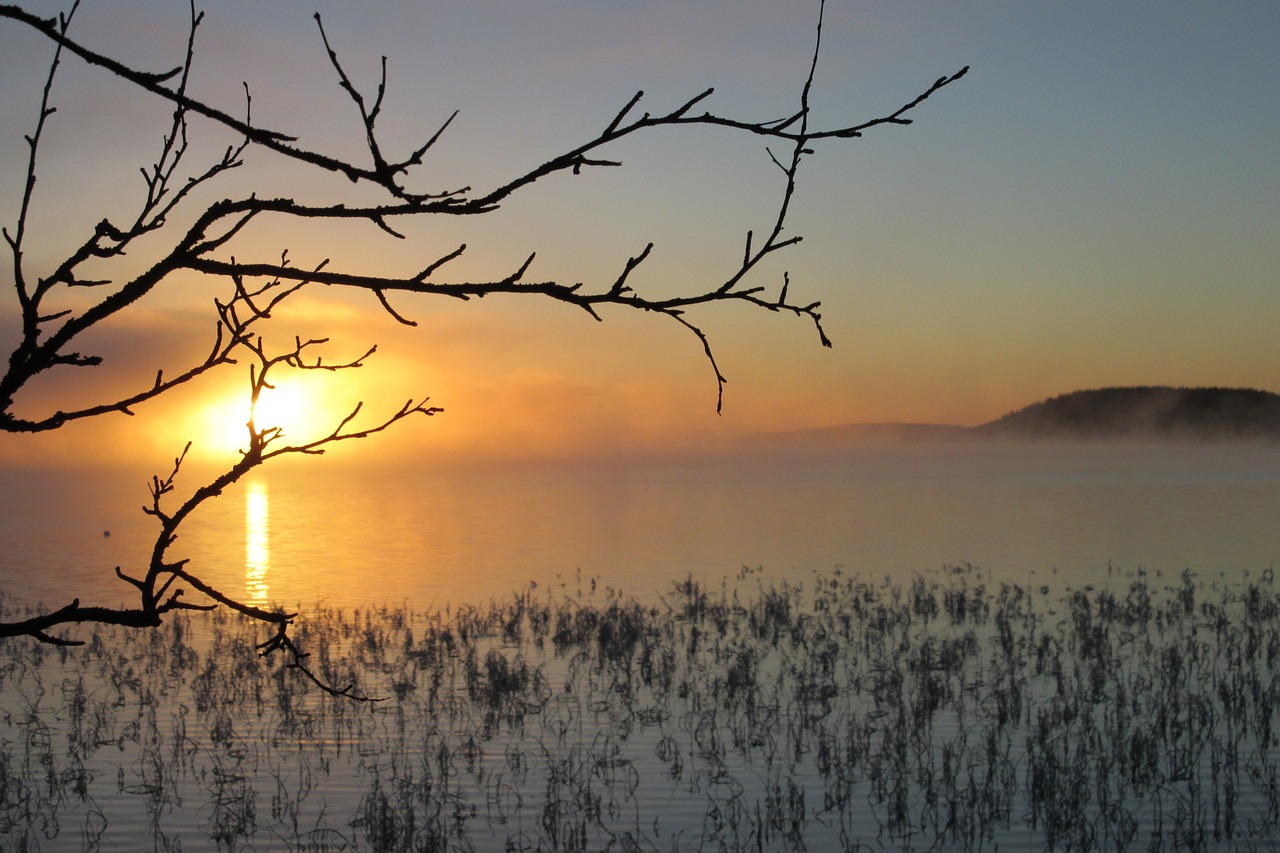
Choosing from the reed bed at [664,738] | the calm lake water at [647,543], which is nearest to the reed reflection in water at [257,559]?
the calm lake water at [647,543]

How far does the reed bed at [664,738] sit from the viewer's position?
830cm

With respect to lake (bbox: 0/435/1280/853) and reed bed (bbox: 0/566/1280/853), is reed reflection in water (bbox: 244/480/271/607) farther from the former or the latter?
reed bed (bbox: 0/566/1280/853)

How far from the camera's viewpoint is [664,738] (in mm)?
10508

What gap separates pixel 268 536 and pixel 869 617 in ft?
119

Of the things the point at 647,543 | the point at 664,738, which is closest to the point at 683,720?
the point at 664,738

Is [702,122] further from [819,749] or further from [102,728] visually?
[102,728]

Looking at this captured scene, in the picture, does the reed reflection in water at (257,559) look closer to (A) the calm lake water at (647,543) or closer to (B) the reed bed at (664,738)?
(A) the calm lake water at (647,543)

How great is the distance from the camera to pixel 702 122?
2.42 meters

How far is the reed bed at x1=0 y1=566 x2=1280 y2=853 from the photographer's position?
8.30 m

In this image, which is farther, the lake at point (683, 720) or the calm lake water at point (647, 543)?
the calm lake water at point (647, 543)

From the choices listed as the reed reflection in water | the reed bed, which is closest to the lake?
the reed bed

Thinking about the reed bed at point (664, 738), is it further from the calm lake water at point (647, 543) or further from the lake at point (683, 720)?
the calm lake water at point (647, 543)

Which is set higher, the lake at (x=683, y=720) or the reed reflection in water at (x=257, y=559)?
the lake at (x=683, y=720)

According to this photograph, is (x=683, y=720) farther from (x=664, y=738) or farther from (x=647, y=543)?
(x=647, y=543)
